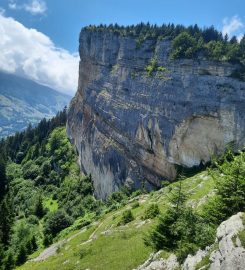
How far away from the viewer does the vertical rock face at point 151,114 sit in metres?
66.2

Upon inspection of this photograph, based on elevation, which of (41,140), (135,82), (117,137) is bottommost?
(41,140)

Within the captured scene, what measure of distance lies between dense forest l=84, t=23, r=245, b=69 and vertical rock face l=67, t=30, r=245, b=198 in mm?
1597

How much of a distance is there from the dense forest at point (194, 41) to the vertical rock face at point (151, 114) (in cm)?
160

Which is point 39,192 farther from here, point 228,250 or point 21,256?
point 228,250

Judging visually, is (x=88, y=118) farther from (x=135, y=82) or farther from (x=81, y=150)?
(x=135, y=82)

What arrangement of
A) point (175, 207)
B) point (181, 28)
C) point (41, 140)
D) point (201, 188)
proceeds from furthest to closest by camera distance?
1. point (41, 140)
2. point (181, 28)
3. point (201, 188)
4. point (175, 207)

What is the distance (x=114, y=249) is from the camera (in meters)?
34.2

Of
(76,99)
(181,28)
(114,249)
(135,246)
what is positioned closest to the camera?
(135,246)

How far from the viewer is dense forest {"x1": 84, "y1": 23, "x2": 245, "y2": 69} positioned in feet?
221

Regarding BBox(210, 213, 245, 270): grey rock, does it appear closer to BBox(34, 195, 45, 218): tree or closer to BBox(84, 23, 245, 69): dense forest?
BBox(84, 23, 245, 69): dense forest

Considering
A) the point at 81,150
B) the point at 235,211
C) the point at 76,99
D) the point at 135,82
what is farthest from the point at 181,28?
the point at 235,211

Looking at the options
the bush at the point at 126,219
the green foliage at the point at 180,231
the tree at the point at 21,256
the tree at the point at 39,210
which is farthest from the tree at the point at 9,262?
the green foliage at the point at 180,231

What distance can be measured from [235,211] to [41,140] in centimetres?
14667

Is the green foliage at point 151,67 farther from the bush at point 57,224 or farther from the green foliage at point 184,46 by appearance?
the bush at point 57,224
